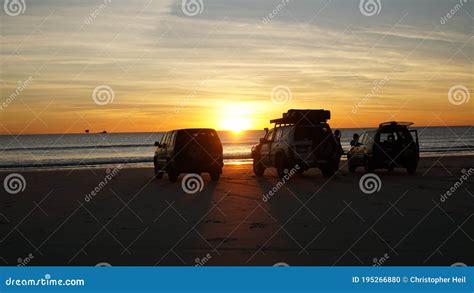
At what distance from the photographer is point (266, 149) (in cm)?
2347

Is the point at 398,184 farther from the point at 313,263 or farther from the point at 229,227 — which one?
the point at 313,263

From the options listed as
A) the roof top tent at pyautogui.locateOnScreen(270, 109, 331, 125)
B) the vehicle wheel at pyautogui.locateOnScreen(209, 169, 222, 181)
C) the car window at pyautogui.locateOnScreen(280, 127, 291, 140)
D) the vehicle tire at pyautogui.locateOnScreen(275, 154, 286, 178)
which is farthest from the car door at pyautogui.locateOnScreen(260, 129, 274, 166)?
the vehicle wheel at pyautogui.locateOnScreen(209, 169, 222, 181)

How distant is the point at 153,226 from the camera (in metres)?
11.1

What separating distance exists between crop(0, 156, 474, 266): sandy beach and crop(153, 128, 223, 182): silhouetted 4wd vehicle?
2.49 metres

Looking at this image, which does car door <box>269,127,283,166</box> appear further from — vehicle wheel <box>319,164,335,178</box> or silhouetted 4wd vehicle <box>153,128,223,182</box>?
silhouetted 4wd vehicle <box>153,128,223,182</box>

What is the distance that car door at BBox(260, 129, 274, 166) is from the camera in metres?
23.2

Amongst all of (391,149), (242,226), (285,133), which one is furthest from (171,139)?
(242,226)

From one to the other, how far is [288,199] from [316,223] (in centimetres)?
419

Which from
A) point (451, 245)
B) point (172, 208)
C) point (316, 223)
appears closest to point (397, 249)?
point (451, 245)

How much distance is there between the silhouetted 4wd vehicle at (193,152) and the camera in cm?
2120

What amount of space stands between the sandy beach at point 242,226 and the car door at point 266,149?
455cm

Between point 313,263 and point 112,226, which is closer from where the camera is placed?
point 313,263

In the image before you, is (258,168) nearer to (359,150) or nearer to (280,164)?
(280,164)
